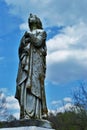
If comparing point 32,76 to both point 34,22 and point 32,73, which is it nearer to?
point 32,73

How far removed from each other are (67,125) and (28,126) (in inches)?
1439

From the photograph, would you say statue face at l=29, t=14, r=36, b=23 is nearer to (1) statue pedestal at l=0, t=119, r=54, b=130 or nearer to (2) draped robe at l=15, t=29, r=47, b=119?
(2) draped robe at l=15, t=29, r=47, b=119

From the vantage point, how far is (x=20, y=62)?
11.7 metres

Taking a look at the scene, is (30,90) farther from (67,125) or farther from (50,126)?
(67,125)

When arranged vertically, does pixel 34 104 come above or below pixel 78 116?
below

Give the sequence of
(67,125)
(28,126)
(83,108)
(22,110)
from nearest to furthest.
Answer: (28,126), (22,110), (83,108), (67,125)

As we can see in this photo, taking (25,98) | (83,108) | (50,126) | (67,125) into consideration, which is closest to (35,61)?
(25,98)

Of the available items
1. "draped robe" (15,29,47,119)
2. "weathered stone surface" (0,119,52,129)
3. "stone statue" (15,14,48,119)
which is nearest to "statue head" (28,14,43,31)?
"stone statue" (15,14,48,119)

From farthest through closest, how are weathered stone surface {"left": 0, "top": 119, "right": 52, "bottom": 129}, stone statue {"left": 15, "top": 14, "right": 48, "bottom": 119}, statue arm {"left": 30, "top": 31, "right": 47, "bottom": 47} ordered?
statue arm {"left": 30, "top": 31, "right": 47, "bottom": 47} < stone statue {"left": 15, "top": 14, "right": 48, "bottom": 119} < weathered stone surface {"left": 0, "top": 119, "right": 52, "bottom": 129}

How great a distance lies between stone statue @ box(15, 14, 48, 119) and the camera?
11.2 meters

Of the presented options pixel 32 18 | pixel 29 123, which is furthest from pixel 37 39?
pixel 29 123

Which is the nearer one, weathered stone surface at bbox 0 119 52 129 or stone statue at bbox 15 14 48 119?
weathered stone surface at bbox 0 119 52 129

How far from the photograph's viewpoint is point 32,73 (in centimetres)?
1153

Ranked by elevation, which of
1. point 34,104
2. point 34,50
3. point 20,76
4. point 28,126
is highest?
point 34,50
